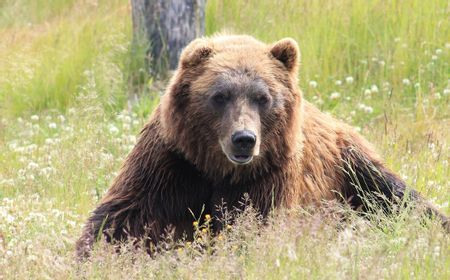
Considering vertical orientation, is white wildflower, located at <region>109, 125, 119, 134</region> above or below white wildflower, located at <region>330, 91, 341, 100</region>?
below

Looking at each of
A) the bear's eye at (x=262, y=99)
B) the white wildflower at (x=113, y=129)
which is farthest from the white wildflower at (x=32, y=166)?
the bear's eye at (x=262, y=99)

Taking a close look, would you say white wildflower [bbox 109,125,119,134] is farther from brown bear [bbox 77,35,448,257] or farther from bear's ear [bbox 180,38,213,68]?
bear's ear [bbox 180,38,213,68]

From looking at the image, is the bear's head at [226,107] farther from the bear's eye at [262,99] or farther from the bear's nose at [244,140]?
the bear's nose at [244,140]

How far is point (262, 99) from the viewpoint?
615 centimetres

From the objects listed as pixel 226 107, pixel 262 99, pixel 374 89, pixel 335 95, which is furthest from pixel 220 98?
pixel 374 89

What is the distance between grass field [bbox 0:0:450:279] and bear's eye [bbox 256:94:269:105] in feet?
2.25

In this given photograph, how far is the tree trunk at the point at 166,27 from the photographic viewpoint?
34.3 feet

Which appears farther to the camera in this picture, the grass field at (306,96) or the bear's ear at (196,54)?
the bear's ear at (196,54)

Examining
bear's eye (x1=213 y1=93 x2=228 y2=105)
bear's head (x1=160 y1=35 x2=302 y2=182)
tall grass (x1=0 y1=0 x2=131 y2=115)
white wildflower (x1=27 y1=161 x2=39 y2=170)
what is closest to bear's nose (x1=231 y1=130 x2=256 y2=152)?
bear's head (x1=160 y1=35 x2=302 y2=182)

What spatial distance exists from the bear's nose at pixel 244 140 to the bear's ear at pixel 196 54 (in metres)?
0.66

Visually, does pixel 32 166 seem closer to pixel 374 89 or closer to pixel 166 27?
pixel 166 27

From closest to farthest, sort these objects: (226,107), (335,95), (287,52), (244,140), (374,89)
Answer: (244,140)
(226,107)
(287,52)
(335,95)
(374,89)

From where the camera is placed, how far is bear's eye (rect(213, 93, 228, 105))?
6129mm

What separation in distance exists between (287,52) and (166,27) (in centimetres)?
433
